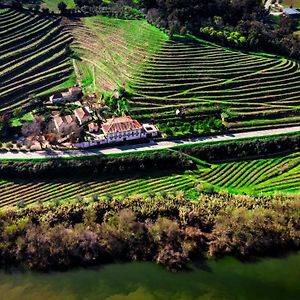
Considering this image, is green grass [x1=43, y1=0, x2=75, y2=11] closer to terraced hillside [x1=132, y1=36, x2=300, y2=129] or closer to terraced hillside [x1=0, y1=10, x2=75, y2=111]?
terraced hillside [x1=0, y1=10, x2=75, y2=111]

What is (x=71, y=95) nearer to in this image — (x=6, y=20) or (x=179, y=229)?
(x=6, y=20)

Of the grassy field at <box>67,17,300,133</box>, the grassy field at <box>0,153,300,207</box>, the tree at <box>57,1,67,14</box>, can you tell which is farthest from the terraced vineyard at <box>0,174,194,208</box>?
the tree at <box>57,1,67,14</box>

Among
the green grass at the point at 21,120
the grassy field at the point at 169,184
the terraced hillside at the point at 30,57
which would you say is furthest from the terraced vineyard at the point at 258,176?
the terraced hillside at the point at 30,57

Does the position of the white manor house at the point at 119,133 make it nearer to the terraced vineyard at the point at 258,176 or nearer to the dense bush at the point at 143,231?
the terraced vineyard at the point at 258,176

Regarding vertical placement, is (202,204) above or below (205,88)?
below

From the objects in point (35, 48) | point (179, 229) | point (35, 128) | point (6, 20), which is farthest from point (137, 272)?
point (6, 20)

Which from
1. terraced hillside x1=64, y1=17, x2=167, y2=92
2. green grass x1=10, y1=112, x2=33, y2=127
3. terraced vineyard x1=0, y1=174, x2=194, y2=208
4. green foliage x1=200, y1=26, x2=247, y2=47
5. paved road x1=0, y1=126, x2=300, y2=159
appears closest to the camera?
terraced vineyard x1=0, y1=174, x2=194, y2=208


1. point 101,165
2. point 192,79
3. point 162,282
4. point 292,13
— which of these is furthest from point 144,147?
point 292,13
